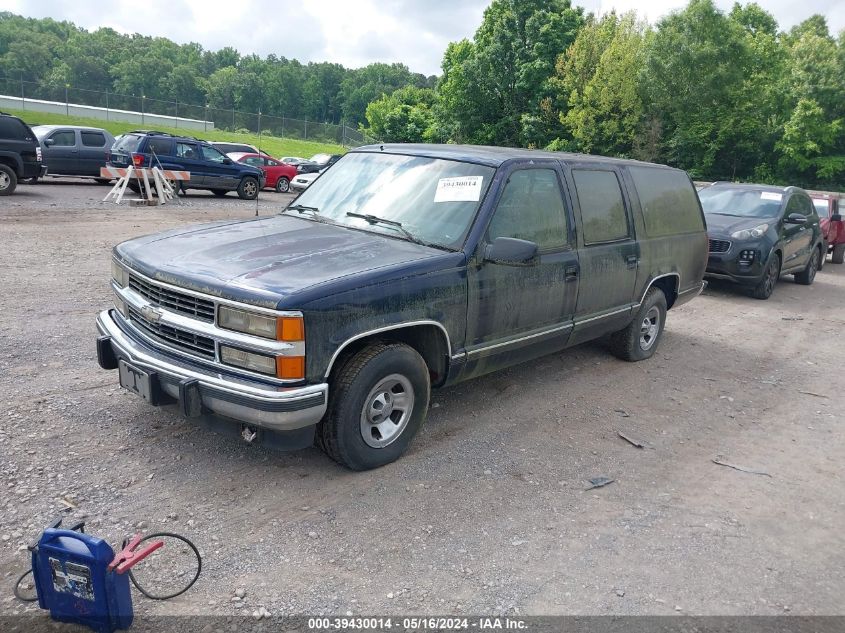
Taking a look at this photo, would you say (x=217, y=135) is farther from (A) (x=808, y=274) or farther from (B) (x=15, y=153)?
(A) (x=808, y=274)

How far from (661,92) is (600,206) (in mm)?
36860

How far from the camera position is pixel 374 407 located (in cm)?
405

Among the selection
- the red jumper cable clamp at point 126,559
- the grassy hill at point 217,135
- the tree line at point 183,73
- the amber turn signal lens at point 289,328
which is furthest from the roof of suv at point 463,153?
the tree line at point 183,73

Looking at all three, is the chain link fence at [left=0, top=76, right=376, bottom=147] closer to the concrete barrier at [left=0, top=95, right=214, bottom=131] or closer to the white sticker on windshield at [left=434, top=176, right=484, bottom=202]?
the concrete barrier at [left=0, top=95, right=214, bottom=131]

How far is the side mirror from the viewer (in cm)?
430

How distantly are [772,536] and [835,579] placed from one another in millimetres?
400

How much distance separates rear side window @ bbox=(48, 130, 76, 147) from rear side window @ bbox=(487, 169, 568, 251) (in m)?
18.6

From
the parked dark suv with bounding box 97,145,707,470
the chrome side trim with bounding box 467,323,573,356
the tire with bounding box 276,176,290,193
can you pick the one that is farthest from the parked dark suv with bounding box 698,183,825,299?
the tire with bounding box 276,176,290,193

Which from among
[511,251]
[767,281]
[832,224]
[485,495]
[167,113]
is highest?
[167,113]

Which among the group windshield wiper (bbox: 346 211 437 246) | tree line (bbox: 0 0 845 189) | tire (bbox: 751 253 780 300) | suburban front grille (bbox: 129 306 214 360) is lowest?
tire (bbox: 751 253 780 300)

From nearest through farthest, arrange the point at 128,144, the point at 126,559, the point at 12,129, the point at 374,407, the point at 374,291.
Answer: the point at 126,559, the point at 374,291, the point at 374,407, the point at 12,129, the point at 128,144

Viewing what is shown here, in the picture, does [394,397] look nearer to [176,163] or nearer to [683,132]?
[176,163]

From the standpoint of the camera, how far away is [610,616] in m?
3.01

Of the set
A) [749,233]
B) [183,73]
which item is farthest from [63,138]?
[183,73]
